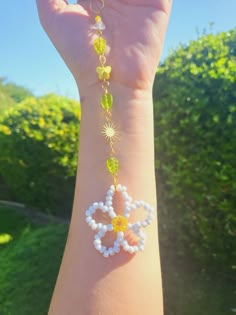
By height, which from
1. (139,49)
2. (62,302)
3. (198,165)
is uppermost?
(198,165)

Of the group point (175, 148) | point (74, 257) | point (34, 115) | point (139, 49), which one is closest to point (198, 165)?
point (175, 148)

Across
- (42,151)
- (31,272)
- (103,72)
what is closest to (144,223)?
(103,72)

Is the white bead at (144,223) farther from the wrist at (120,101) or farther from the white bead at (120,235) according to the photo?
the wrist at (120,101)

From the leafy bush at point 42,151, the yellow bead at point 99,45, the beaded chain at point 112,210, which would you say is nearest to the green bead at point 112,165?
the beaded chain at point 112,210

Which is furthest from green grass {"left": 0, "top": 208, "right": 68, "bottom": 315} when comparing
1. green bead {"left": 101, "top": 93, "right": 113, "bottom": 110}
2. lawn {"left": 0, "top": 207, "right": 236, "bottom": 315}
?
green bead {"left": 101, "top": 93, "right": 113, "bottom": 110}

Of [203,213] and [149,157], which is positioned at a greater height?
[203,213]

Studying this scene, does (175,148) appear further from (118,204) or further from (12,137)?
(12,137)

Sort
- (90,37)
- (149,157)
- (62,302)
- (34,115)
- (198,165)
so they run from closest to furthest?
(62,302) → (149,157) → (90,37) → (198,165) → (34,115)

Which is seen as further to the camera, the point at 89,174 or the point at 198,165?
the point at 198,165
